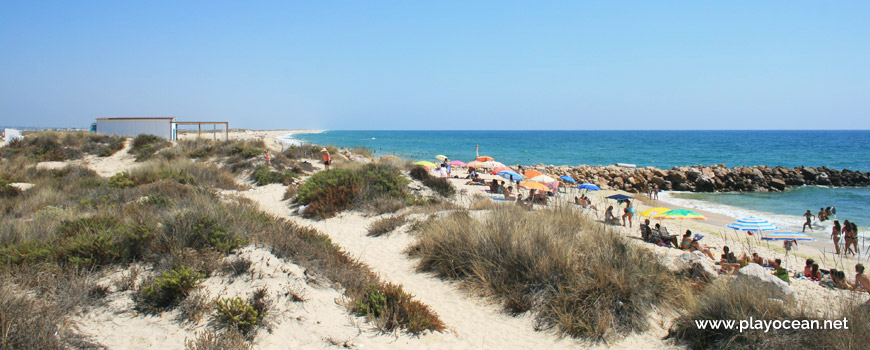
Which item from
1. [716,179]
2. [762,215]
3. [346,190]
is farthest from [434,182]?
[716,179]

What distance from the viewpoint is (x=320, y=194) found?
1288 cm

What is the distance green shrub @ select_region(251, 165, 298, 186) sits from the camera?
17.7 m

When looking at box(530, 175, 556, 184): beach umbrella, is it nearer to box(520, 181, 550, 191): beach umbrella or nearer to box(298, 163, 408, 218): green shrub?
box(520, 181, 550, 191): beach umbrella

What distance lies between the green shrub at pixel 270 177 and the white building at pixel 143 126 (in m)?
14.9

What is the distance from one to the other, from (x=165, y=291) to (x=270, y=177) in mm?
14118

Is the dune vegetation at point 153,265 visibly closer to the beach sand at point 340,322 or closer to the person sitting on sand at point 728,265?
the beach sand at point 340,322

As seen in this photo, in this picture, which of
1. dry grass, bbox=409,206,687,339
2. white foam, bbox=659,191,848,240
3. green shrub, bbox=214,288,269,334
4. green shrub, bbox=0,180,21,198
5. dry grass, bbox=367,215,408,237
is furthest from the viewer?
white foam, bbox=659,191,848,240

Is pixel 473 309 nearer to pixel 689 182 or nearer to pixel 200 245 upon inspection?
pixel 200 245

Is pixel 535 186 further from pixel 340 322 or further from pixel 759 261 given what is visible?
pixel 340 322

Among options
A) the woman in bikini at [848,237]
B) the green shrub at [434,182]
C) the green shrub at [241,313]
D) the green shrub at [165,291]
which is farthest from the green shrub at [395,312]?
the woman in bikini at [848,237]

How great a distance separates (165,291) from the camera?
4695 millimetres

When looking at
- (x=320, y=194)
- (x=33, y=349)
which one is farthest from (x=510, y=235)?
(x=320, y=194)

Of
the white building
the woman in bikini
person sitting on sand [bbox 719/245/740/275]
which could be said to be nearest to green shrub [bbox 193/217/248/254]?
person sitting on sand [bbox 719/245/740/275]

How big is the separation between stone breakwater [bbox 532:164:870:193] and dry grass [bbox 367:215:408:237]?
1988 cm
